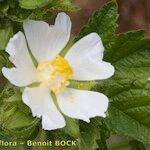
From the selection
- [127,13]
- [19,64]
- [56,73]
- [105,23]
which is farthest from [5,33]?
[127,13]

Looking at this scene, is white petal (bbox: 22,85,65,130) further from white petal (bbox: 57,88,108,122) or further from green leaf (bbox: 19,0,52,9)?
green leaf (bbox: 19,0,52,9)

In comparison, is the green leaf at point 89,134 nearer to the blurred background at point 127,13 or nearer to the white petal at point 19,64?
the white petal at point 19,64

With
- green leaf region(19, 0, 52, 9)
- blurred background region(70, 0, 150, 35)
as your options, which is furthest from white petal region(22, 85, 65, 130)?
blurred background region(70, 0, 150, 35)

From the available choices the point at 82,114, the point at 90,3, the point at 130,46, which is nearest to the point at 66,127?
the point at 82,114

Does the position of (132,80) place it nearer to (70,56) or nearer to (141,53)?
(141,53)

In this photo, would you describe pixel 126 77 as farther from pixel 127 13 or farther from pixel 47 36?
pixel 127 13

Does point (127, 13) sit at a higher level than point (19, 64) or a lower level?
lower

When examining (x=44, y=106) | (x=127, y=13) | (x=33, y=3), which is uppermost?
(x=33, y=3)
